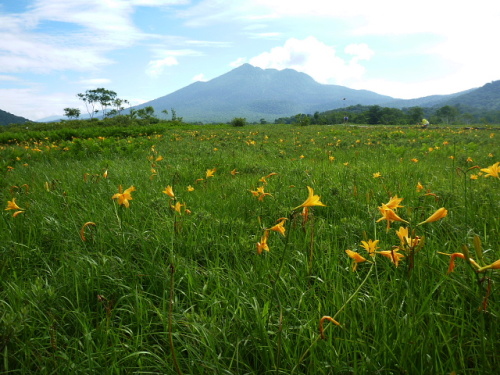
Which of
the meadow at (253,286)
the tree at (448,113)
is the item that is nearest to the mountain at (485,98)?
the tree at (448,113)

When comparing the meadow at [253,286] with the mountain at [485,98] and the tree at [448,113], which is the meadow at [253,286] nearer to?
the tree at [448,113]

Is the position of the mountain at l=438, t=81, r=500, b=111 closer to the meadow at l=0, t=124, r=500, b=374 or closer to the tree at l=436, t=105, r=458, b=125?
the tree at l=436, t=105, r=458, b=125

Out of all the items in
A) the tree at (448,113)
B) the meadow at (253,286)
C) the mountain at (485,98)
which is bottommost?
the meadow at (253,286)

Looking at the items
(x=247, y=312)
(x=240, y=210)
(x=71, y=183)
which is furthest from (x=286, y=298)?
(x=71, y=183)

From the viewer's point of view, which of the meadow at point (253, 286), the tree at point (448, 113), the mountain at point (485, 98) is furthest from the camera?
the mountain at point (485, 98)

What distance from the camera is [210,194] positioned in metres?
3.05

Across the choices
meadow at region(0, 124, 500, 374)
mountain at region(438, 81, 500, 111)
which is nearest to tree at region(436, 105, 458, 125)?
mountain at region(438, 81, 500, 111)

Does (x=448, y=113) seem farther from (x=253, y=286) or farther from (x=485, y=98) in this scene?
(x=253, y=286)

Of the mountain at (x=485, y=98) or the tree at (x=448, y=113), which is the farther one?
the mountain at (x=485, y=98)

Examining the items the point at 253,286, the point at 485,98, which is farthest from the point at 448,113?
the point at 253,286

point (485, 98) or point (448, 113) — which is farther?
point (485, 98)

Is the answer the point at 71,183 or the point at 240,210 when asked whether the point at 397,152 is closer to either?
the point at 240,210

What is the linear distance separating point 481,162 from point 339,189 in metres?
3.51

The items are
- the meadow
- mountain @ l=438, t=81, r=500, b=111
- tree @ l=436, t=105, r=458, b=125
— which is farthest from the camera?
mountain @ l=438, t=81, r=500, b=111
